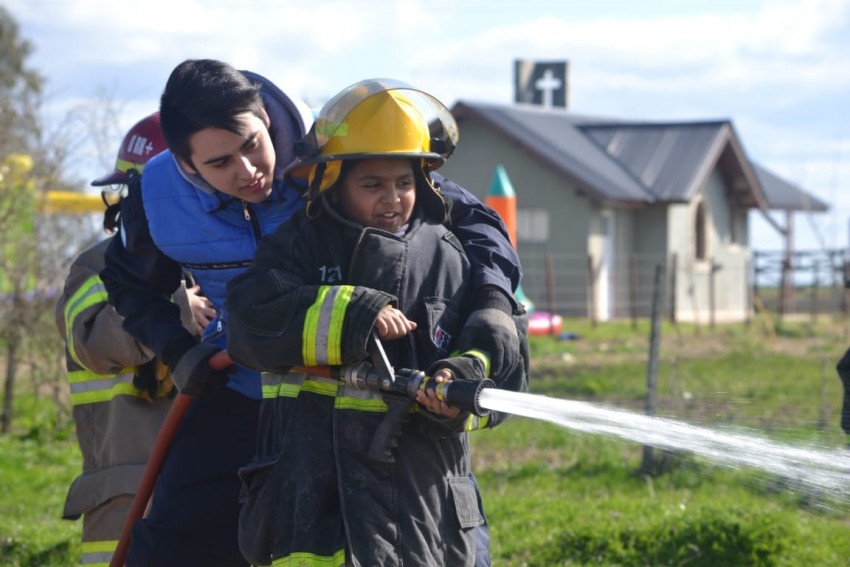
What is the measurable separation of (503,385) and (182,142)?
1203 millimetres

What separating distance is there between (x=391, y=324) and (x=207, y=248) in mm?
941

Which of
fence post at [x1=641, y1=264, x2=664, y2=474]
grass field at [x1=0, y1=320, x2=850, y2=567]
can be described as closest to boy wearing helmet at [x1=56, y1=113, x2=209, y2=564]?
grass field at [x1=0, y1=320, x2=850, y2=567]

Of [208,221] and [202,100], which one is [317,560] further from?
[202,100]

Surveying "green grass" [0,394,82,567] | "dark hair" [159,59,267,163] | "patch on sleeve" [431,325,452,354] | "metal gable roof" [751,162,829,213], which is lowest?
"green grass" [0,394,82,567]

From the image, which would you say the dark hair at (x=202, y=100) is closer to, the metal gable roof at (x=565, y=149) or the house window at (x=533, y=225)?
the metal gable roof at (x=565, y=149)

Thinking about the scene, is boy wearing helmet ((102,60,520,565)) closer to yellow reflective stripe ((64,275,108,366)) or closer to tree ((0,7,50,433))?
yellow reflective stripe ((64,275,108,366))

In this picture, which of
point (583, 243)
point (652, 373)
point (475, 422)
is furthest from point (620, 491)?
point (583, 243)

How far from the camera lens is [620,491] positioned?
7.75 meters

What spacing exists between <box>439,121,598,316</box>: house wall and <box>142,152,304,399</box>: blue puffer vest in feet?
74.9

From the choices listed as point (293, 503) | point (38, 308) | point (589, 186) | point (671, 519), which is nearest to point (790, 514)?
point (671, 519)

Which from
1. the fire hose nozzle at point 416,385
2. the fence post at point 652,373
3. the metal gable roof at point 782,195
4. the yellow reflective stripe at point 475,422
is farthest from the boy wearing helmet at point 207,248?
the metal gable roof at point 782,195

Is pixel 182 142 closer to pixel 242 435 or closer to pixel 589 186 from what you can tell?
pixel 242 435

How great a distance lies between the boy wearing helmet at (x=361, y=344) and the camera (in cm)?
304

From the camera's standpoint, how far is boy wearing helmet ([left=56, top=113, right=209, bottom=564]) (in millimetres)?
4340
